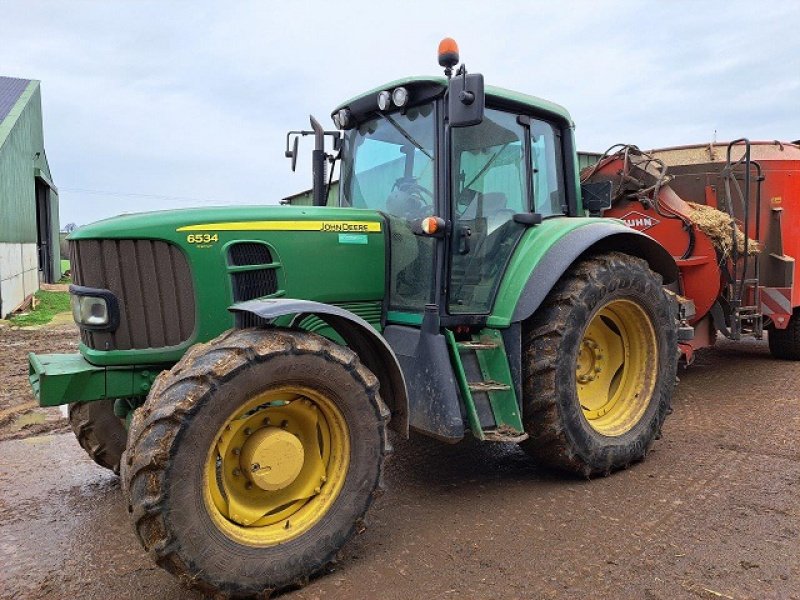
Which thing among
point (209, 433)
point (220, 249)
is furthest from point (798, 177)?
point (209, 433)

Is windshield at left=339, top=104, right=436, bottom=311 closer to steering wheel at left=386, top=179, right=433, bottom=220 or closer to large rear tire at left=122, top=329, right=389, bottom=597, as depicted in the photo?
steering wheel at left=386, top=179, right=433, bottom=220

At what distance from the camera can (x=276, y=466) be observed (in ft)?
8.55

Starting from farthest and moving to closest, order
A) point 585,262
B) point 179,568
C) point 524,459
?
point 524,459
point 585,262
point 179,568

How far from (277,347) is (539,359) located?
5.22ft

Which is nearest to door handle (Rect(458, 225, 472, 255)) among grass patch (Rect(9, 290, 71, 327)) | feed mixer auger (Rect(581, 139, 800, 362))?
feed mixer auger (Rect(581, 139, 800, 362))

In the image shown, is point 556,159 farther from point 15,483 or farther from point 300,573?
point 15,483

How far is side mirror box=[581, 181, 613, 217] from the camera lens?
443cm

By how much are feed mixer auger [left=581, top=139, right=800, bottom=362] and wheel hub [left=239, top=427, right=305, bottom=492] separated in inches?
153

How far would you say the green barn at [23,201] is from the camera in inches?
507

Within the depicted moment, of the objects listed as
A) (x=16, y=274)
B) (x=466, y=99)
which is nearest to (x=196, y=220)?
(x=466, y=99)

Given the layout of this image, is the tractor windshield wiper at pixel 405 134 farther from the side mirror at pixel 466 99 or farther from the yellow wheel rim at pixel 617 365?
the yellow wheel rim at pixel 617 365

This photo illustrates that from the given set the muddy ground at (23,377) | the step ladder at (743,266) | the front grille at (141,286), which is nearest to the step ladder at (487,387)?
the front grille at (141,286)

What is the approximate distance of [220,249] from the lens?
9.85 ft

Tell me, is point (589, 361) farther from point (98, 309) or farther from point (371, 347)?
point (98, 309)
